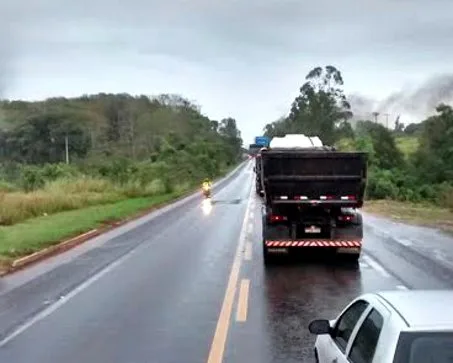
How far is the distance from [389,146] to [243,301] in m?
68.4

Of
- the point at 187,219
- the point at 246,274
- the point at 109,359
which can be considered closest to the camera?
the point at 109,359

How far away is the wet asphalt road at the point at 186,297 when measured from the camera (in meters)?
9.00

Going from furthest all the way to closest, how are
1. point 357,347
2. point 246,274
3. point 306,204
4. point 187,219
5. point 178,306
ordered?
point 187,219 < point 306,204 < point 246,274 < point 178,306 < point 357,347

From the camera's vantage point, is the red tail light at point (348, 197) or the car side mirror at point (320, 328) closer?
the car side mirror at point (320, 328)

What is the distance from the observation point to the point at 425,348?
414 centimetres

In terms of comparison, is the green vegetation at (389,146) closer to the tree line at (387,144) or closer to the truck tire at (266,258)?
the tree line at (387,144)

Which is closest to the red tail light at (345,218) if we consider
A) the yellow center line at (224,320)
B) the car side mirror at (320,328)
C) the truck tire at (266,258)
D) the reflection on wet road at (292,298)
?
the reflection on wet road at (292,298)

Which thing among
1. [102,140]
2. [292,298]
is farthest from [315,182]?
[102,140]

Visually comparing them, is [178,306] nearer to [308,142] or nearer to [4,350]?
[4,350]

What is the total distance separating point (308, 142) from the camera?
91.5ft

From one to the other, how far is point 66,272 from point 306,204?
17.5 feet

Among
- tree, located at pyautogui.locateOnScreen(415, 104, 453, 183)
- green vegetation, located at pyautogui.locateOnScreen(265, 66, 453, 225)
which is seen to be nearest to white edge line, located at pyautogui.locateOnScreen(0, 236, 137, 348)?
green vegetation, located at pyautogui.locateOnScreen(265, 66, 453, 225)

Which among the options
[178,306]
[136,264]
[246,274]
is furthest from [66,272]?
[178,306]

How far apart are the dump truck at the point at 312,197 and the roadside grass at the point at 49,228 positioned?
20.4ft
